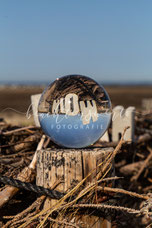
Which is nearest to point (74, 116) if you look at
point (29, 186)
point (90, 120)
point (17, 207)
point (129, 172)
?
point (90, 120)

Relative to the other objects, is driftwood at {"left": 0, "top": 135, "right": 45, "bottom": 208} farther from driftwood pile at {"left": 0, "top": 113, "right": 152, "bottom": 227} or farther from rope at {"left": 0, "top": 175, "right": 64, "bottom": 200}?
rope at {"left": 0, "top": 175, "right": 64, "bottom": 200}

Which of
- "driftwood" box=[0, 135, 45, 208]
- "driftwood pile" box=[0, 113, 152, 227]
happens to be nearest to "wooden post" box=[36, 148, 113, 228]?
"driftwood pile" box=[0, 113, 152, 227]

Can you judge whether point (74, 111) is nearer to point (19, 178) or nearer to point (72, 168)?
point (72, 168)

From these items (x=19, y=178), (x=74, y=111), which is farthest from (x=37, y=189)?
(x=74, y=111)

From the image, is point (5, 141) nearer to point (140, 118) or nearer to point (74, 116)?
point (74, 116)

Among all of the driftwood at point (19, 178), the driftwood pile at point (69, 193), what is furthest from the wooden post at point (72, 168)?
the driftwood at point (19, 178)
